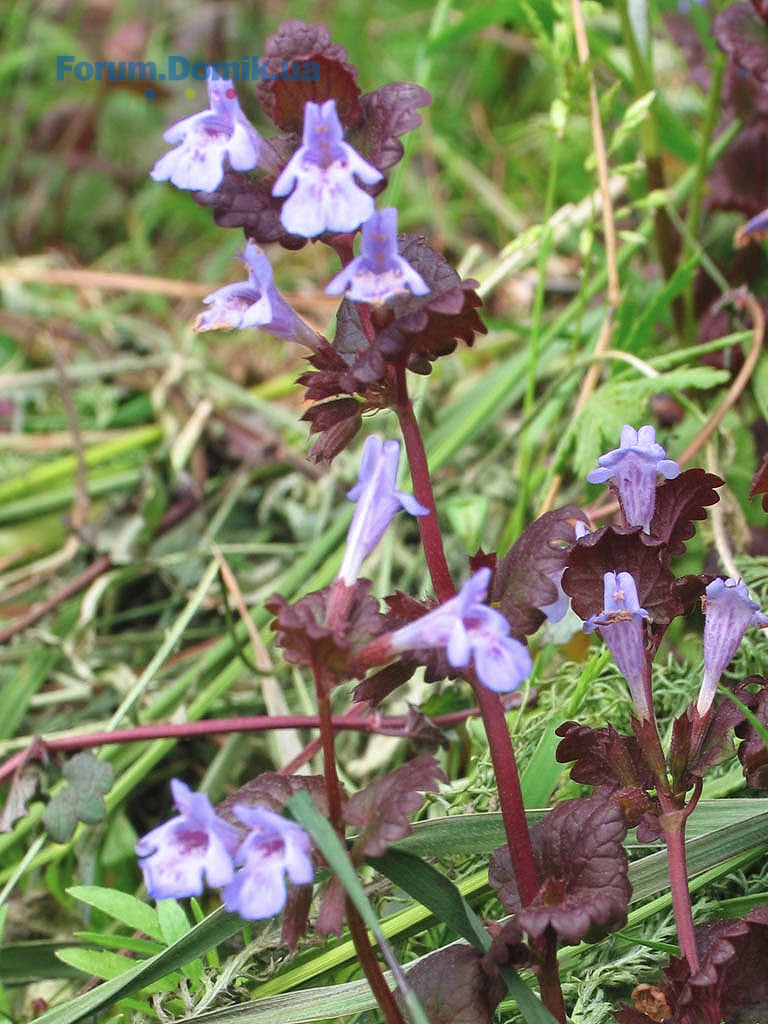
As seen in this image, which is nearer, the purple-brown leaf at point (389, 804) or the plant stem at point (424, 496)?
the purple-brown leaf at point (389, 804)

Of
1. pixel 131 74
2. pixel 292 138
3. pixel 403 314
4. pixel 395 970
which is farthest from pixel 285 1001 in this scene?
pixel 131 74

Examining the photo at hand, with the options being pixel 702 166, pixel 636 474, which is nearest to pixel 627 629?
pixel 636 474

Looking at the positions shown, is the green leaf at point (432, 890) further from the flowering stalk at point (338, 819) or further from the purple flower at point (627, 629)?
the purple flower at point (627, 629)

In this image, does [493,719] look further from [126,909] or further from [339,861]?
[126,909]

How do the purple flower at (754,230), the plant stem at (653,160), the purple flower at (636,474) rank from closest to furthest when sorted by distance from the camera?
the purple flower at (636,474) < the purple flower at (754,230) < the plant stem at (653,160)

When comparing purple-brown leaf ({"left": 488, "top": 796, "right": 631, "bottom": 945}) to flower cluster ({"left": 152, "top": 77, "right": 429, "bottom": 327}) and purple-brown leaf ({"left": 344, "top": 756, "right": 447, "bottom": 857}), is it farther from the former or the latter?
flower cluster ({"left": 152, "top": 77, "right": 429, "bottom": 327})

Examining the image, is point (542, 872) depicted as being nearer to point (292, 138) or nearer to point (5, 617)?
point (292, 138)

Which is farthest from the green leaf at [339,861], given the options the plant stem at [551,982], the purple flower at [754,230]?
the purple flower at [754,230]
